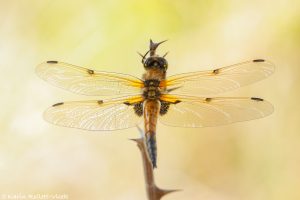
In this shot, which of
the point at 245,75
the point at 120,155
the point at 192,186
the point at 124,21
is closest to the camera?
the point at 245,75

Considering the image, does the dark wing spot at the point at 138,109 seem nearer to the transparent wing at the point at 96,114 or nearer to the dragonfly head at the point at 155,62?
the transparent wing at the point at 96,114

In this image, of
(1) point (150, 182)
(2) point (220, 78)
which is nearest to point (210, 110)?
(2) point (220, 78)

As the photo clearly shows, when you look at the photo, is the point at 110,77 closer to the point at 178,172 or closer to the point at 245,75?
the point at 245,75

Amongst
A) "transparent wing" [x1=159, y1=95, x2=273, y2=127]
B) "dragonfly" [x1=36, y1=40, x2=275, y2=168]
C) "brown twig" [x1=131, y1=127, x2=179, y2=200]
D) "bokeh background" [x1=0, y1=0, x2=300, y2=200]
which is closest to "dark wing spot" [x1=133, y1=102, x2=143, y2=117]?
"dragonfly" [x1=36, y1=40, x2=275, y2=168]

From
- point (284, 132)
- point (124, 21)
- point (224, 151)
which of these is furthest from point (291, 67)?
point (124, 21)

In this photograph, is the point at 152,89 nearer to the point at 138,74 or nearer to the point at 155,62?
the point at 155,62

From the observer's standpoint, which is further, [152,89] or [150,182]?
[152,89]

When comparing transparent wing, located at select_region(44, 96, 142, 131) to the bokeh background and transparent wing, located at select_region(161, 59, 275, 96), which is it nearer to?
transparent wing, located at select_region(161, 59, 275, 96)
